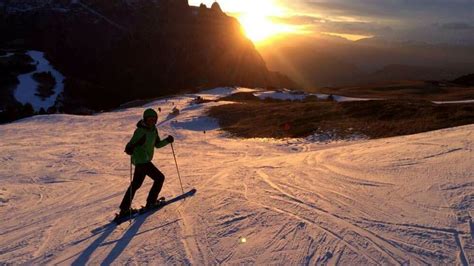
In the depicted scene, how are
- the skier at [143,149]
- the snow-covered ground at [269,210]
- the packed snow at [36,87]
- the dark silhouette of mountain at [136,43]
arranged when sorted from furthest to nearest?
the dark silhouette of mountain at [136,43] < the packed snow at [36,87] < the skier at [143,149] < the snow-covered ground at [269,210]

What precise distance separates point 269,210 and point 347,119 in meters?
15.3

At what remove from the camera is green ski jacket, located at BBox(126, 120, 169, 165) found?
28.6 feet

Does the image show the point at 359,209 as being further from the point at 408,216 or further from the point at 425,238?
the point at 425,238

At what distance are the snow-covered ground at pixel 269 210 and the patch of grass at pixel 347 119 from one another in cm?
435

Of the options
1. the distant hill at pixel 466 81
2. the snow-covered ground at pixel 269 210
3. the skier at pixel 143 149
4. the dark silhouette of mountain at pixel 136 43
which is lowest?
the distant hill at pixel 466 81

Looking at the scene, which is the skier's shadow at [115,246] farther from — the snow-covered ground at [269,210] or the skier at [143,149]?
the skier at [143,149]

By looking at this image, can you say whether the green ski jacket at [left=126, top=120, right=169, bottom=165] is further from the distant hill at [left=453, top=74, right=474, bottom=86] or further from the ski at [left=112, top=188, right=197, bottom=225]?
the distant hill at [left=453, top=74, right=474, bottom=86]

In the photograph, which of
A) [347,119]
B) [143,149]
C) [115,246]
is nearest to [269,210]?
[143,149]

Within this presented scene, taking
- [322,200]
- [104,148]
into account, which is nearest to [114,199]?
[322,200]

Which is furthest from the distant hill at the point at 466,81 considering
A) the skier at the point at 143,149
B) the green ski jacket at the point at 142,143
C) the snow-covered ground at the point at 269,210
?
the green ski jacket at the point at 142,143

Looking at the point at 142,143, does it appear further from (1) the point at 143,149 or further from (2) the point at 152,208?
(2) the point at 152,208

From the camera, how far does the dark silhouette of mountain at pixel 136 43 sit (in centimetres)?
12694

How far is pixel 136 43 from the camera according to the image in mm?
134375

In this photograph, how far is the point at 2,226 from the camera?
9.50 meters
